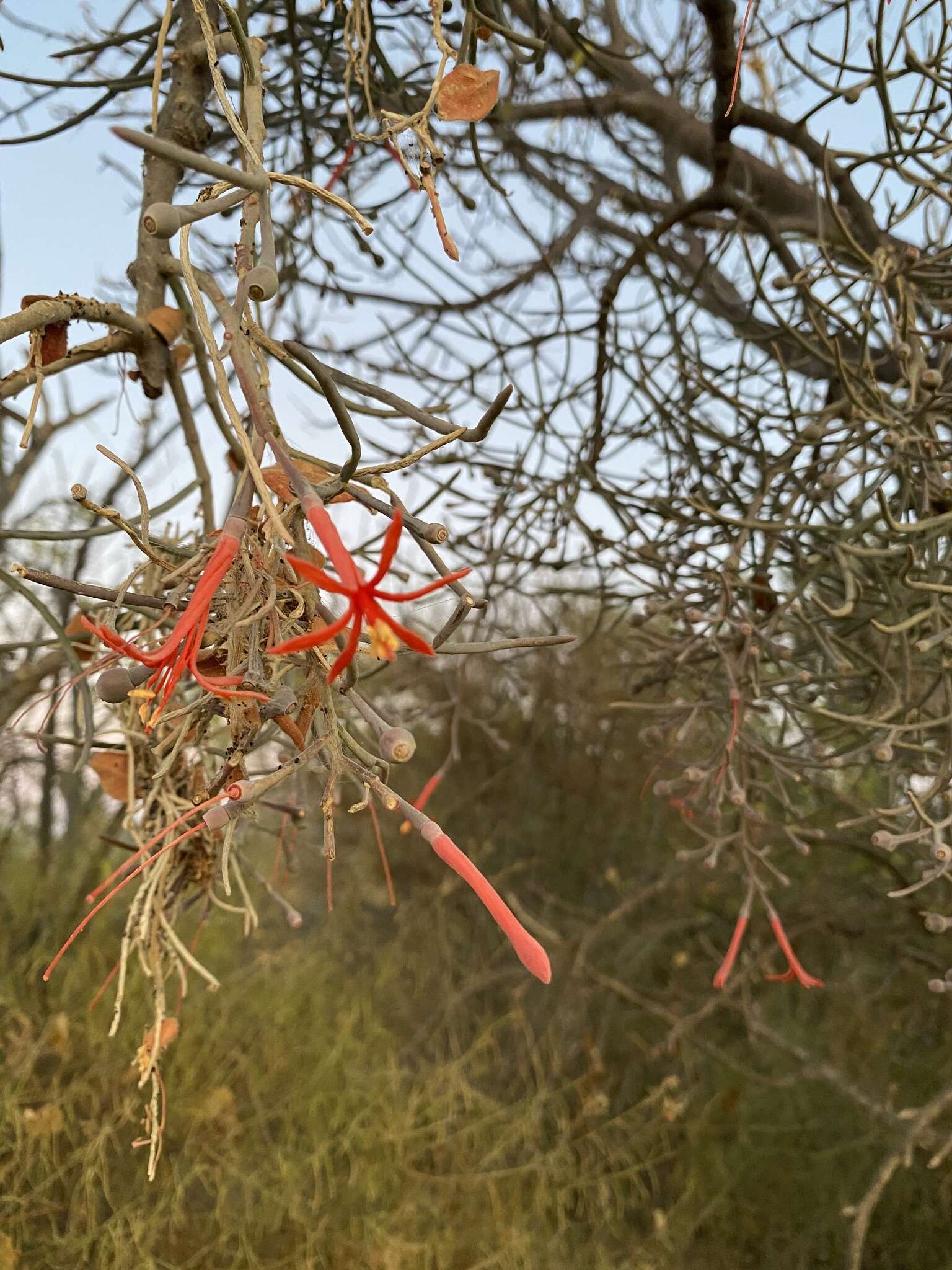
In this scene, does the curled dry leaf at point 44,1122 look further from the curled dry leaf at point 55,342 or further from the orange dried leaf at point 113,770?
the curled dry leaf at point 55,342

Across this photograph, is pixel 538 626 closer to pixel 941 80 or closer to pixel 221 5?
pixel 941 80

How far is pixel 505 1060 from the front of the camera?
193 cm

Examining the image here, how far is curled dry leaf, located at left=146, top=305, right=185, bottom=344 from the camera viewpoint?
522mm

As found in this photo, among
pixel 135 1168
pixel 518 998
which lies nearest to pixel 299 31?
pixel 135 1168

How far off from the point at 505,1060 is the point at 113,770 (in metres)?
1.62

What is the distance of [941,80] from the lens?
668mm

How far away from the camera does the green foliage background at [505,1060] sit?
50.6 inches

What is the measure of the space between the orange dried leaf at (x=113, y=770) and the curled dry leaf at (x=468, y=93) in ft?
1.29

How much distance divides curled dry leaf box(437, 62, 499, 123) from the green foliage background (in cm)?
85

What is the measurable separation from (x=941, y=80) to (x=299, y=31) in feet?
1.83

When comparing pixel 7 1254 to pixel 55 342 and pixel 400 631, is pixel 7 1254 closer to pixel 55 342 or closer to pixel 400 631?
pixel 55 342

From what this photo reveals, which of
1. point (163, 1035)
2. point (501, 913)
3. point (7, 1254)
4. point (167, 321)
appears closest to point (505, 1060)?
point (7, 1254)

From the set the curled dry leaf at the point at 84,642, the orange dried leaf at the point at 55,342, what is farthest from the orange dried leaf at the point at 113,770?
the orange dried leaf at the point at 55,342

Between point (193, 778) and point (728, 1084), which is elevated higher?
point (193, 778)
